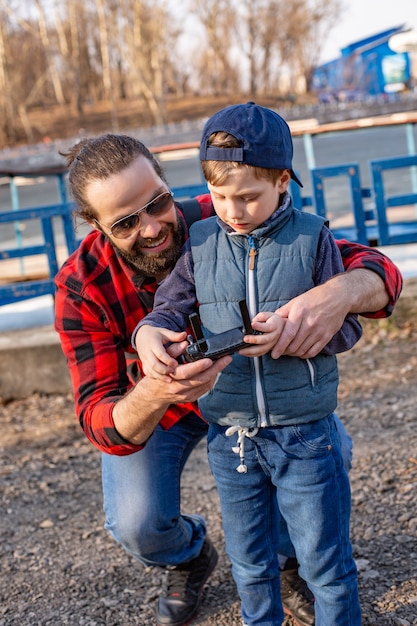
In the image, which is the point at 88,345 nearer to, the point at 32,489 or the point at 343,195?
the point at 32,489

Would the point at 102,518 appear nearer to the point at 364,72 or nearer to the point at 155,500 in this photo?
the point at 155,500

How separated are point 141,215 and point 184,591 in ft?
4.24

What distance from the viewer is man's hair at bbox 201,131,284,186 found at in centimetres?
194

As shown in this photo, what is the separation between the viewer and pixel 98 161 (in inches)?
95.4

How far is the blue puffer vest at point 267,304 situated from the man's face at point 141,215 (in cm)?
37

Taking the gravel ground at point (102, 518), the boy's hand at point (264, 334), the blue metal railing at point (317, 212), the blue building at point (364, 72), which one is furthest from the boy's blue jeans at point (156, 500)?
the blue building at point (364, 72)

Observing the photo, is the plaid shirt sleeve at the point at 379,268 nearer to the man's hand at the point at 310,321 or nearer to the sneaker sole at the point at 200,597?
the man's hand at the point at 310,321

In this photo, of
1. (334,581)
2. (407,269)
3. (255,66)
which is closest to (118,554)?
(334,581)

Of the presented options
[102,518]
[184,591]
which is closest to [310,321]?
[184,591]

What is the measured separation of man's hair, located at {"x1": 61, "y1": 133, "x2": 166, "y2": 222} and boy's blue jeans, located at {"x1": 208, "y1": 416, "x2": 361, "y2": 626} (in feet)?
2.75

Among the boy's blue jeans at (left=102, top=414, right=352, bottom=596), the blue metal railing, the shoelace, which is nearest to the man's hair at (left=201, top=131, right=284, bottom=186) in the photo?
the shoelace

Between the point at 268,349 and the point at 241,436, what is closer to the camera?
the point at 268,349

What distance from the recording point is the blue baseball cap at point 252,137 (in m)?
1.93

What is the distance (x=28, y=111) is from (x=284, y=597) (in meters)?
55.6
